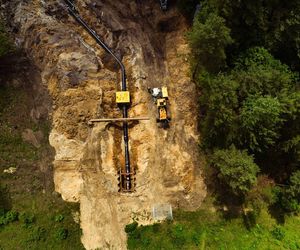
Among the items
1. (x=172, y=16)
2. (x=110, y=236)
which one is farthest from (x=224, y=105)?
(x=110, y=236)

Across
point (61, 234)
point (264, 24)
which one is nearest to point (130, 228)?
point (61, 234)

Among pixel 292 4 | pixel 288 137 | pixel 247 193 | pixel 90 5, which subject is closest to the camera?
pixel 292 4

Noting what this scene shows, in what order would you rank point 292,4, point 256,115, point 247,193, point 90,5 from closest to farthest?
point 256,115 < point 292,4 < point 247,193 < point 90,5

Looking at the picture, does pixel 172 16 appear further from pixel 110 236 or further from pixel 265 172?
pixel 110 236

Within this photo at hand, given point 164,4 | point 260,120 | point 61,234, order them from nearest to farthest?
point 260,120 < point 61,234 < point 164,4

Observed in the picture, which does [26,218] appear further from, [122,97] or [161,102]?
[161,102]
